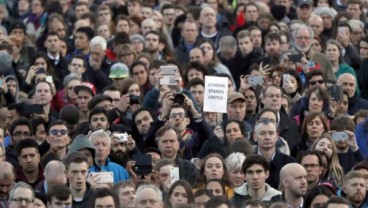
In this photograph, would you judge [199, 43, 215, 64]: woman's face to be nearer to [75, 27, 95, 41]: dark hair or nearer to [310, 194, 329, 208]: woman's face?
[75, 27, 95, 41]: dark hair

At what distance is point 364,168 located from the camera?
23.1 m

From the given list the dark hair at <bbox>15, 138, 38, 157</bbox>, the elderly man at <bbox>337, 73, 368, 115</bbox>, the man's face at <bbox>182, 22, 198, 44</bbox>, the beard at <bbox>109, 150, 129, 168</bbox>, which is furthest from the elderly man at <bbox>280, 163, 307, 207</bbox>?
the man's face at <bbox>182, 22, 198, 44</bbox>

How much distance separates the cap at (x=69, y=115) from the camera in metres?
26.0

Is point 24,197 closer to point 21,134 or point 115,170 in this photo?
point 115,170

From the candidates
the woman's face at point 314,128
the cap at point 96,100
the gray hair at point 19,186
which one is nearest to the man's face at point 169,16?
the cap at point 96,100

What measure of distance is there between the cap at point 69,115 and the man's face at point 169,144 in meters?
2.10

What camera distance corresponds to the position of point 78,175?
74.9 feet

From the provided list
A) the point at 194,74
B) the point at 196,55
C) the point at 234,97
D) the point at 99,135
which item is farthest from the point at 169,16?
the point at 99,135

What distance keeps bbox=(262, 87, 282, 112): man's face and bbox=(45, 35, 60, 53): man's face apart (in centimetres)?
512

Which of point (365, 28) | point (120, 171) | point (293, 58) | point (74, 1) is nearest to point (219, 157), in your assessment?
point (120, 171)

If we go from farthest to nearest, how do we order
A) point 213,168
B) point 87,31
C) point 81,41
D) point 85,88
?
point 87,31 → point 81,41 → point 85,88 → point 213,168

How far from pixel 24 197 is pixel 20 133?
3555 mm

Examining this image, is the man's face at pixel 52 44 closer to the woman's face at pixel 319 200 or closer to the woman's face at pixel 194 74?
the woman's face at pixel 194 74

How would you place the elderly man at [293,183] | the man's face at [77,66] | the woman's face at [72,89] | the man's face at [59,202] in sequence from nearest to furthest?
the man's face at [59,202] < the elderly man at [293,183] < the woman's face at [72,89] < the man's face at [77,66]
